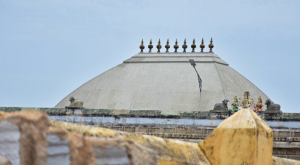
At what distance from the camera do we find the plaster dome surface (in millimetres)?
44188

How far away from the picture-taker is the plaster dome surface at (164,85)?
44188 millimetres

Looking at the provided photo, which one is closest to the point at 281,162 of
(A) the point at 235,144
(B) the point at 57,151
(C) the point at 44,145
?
(A) the point at 235,144

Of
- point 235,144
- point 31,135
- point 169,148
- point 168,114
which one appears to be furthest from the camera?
point 168,114

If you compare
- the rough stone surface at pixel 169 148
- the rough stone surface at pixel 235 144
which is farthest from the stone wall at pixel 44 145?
the rough stone surface at pixel 235 144

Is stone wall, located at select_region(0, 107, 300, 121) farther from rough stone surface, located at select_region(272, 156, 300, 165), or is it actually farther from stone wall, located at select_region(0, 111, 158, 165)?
stone wall, located at select_region(0, 111, 158, 165)

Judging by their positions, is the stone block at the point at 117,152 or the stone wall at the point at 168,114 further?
the stone wall at the point at 168,114

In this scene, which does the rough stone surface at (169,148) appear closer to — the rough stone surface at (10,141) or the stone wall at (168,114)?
the rough stone surface at (10,141)

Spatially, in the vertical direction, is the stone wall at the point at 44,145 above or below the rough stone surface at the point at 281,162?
above

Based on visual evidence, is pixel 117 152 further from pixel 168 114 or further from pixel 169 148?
pixel 168 114

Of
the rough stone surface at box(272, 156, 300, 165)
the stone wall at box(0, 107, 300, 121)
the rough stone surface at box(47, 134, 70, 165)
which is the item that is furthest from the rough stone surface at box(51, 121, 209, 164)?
the stone wall at box(0, 107, 300, 121)

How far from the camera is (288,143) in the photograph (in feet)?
82.9

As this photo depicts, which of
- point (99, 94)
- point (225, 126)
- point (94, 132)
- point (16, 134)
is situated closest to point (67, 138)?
point (16, 134)

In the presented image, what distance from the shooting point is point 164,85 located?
152 ft

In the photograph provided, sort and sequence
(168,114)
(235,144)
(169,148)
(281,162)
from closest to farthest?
A: 1. (169,148)
2. (235,144)
3. (281,162)
4. (168,114)
